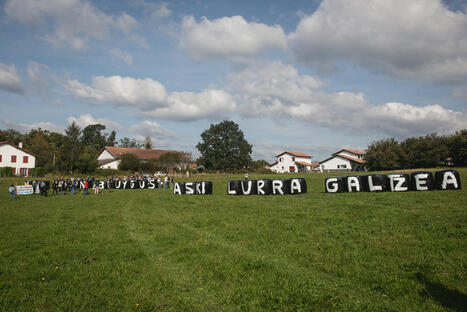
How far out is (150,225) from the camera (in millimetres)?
12094

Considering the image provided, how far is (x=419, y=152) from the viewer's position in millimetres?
65562

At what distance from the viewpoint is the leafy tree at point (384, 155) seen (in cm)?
6744

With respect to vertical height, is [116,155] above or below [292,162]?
above

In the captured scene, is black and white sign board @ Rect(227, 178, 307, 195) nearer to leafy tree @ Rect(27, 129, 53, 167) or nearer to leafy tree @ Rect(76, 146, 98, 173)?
leafy tree @ Rect(76, 146, 98, 173)

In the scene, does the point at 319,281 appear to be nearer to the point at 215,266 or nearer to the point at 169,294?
the point at 215,266

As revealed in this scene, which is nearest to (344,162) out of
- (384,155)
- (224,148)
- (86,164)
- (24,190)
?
(384,155)

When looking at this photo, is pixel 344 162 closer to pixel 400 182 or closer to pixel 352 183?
pixel 352 183

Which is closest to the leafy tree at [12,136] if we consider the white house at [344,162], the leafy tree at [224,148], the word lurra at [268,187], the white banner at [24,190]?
the leafy tree at [224,148]

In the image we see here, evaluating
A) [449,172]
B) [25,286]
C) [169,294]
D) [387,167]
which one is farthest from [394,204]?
[387,167]

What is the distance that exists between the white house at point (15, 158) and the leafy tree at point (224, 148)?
44.2 m

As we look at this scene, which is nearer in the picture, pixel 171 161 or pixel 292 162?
pixel 171 161

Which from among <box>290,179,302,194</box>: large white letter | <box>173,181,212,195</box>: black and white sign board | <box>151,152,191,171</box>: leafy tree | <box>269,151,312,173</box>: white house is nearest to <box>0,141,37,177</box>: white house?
<box>151,152,191,171</box>: leafy tree

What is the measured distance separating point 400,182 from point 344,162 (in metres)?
71.0

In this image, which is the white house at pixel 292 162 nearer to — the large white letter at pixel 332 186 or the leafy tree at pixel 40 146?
the leafy tree at pixel 40 146
